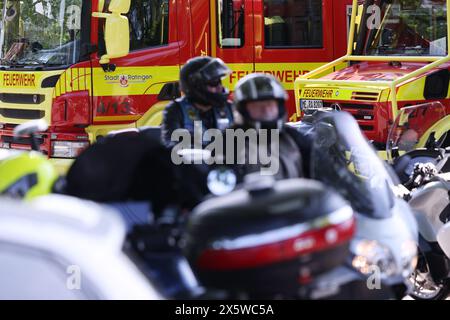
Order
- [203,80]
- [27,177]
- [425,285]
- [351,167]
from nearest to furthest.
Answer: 1. [27,177]
2. [351,167]
3. [203,80]
4. [425,285]

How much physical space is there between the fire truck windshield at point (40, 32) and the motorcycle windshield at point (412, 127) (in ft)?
12.3

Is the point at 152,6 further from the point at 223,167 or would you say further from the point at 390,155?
the point at 223,167

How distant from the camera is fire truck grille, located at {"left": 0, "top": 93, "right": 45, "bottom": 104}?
36.4 ft

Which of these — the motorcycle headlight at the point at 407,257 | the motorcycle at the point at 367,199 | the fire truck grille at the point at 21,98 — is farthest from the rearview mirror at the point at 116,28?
the motorcycle headlight at the point at 407,257

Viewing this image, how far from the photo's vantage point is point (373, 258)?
349 centimetres

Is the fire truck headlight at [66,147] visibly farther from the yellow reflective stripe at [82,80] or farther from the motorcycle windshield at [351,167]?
the motorcycle windshield at [351,167]

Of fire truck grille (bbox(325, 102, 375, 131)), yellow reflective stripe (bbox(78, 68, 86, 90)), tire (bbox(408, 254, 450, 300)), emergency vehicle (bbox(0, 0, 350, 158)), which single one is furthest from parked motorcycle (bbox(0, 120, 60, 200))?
yellow reflective stripe (bbox(78, 68, 86, 90))

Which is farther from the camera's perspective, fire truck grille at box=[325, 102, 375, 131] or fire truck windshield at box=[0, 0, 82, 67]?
fire truck windshield at box=[0, 0, 82, 67]

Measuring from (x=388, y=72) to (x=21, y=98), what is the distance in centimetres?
426

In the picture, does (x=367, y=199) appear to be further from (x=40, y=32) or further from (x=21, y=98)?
(x=21, y=98)

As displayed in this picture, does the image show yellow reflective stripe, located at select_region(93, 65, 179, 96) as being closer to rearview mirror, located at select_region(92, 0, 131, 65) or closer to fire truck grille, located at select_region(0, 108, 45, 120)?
rearview mirror, located at select_region(92, 0, 131, 65)

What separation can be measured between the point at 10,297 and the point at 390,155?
667 centimetres

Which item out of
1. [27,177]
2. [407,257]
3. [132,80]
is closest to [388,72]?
[132,80]

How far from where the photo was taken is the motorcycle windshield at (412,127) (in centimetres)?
907
